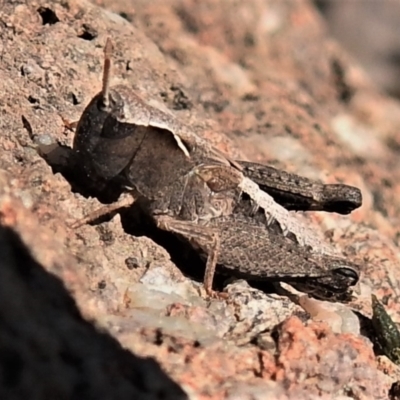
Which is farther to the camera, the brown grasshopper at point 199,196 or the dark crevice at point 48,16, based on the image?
the dark crevice at point 48,16

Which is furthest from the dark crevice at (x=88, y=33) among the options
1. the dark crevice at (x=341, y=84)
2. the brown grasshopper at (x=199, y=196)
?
the dark crevice at (x=341, y=84)

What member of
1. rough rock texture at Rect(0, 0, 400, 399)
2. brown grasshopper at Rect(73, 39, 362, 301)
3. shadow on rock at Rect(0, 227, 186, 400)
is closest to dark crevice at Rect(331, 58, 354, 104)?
rough rock texture at Rect(0, 0, 400, 399)

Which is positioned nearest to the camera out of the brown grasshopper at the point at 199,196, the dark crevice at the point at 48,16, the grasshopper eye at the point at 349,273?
the brown grasshopper at the point at 199,196

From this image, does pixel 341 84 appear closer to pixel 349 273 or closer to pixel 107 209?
pixel 349 273

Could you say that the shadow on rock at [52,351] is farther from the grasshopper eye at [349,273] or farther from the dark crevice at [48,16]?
the dark crevice at [48,16]

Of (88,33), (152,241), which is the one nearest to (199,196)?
(152,241)

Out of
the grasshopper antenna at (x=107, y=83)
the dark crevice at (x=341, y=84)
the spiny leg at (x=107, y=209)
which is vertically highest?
the grasshopper antenna at (x=107, y=83)

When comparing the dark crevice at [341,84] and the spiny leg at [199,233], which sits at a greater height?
the spiny leg at [199,233]
